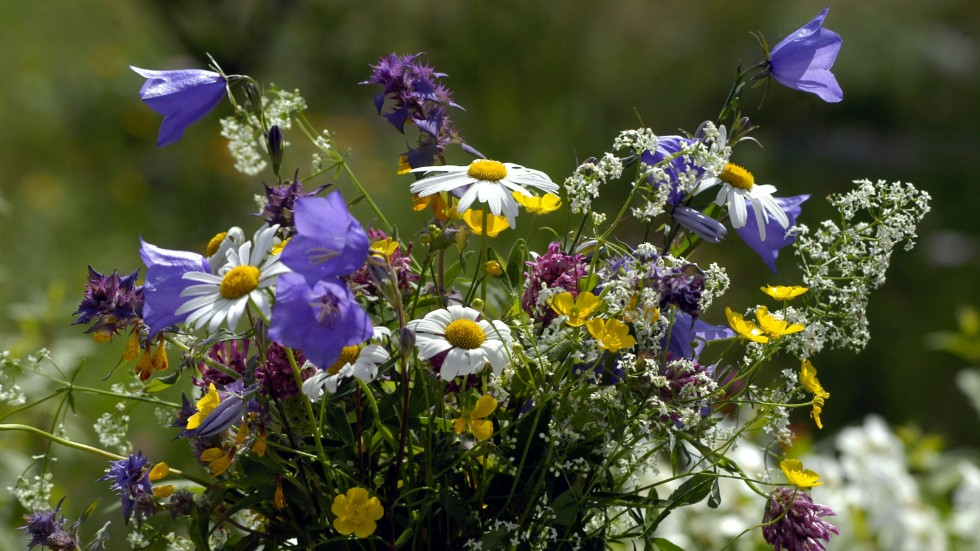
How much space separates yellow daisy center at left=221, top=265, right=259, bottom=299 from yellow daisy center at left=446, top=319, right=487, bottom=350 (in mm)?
106

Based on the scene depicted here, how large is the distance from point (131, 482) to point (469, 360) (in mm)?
208

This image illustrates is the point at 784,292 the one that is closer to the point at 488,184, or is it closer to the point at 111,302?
the point at 488,184

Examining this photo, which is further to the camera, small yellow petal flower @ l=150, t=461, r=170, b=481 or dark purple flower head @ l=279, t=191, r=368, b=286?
small yellow petal flower @ l=150, t=461, r=170, b=481

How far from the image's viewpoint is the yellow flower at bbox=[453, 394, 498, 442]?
21.3 inches

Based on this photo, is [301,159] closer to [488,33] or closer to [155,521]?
[488,33]

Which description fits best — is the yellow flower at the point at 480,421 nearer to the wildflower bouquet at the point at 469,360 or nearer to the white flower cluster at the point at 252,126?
the wildflower bouquet at the point at 469,360

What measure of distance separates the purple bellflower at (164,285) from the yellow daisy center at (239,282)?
1.1 inches

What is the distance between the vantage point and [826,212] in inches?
114

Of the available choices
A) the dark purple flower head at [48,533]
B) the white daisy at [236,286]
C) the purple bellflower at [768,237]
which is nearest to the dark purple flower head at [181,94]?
the white daisy at [236,286]

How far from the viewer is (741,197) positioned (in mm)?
597

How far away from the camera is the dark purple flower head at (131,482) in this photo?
570 millimetres

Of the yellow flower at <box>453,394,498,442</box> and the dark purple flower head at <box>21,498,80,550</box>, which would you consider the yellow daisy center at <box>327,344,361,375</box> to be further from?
the dark purple flower head at <box>21,498,80,550</box>

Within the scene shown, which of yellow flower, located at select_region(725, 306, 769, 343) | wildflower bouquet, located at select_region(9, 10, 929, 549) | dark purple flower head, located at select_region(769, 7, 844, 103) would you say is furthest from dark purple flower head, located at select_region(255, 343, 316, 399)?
dark purple flower head, located at select_region(769, 7, 844, 103)

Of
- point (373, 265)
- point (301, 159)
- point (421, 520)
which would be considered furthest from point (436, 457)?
point (301, 159)
